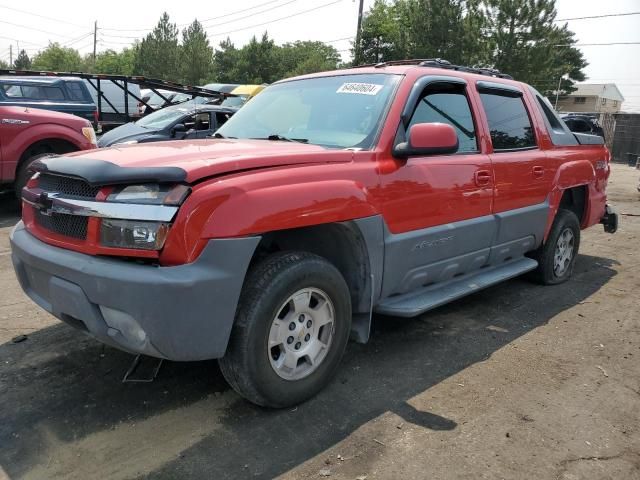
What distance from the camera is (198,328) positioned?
8.14 feet

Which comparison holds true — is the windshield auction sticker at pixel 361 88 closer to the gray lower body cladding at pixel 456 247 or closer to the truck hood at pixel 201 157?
the truck hood at pixel 201 157

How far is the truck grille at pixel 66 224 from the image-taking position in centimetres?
268

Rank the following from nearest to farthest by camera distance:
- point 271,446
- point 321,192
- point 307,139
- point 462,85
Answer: point 271,446 → point 321,192 → point 307,139 → point 462,85

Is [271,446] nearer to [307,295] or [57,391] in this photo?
[307,295]

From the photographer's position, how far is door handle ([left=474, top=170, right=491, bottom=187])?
3.98 metres

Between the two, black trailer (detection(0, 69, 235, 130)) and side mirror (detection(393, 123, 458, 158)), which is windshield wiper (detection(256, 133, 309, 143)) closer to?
side mirror (detection(393, 123, 458, 158))

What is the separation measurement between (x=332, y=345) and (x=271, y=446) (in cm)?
69

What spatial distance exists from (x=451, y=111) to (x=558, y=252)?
2.26 m

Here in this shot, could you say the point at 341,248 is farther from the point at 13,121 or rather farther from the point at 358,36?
the point at 358,36

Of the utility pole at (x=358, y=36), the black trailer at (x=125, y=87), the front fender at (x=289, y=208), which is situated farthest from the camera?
the utility pole at (x=358, y=36)

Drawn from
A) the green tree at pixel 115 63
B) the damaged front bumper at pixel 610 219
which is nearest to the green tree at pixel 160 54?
the green tree at pixel 115 63

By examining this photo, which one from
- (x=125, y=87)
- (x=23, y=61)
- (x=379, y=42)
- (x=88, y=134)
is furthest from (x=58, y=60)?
(x=88, y=134)

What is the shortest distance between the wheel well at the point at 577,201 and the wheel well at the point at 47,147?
22.7ft

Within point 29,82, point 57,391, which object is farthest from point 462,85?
point 29,82
